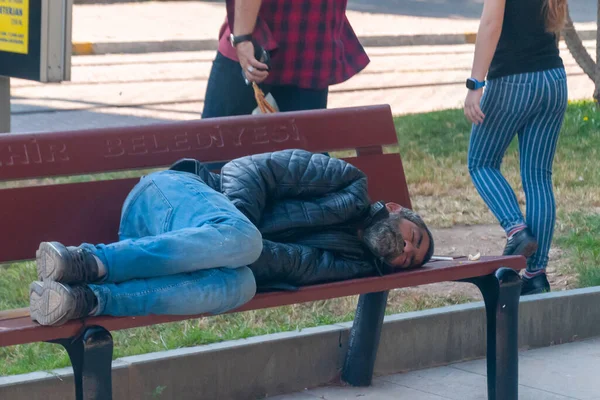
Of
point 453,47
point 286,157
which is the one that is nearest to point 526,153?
point 286,157

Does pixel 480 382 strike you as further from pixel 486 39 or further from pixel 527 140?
pixel 486 39

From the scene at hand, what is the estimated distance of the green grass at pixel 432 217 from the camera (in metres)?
4.17

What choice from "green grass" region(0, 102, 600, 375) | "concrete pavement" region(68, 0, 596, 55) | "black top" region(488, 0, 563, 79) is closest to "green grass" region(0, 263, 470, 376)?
"green grass" region(0, 102, 600, 375)

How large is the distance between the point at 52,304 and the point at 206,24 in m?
16.5

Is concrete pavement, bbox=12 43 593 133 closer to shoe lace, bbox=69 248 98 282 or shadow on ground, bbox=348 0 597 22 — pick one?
shadow on ground, bbox=348 0 597 22

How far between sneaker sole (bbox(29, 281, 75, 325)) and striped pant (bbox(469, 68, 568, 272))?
2540 mm

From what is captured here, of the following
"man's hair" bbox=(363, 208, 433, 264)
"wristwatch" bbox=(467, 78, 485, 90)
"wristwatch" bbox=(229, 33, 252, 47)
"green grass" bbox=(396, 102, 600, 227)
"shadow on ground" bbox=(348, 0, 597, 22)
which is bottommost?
"green grass" bbox=(396, 102, 600, 227)

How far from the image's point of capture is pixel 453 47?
17906 mm

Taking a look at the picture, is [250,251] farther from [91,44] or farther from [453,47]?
[453,47]

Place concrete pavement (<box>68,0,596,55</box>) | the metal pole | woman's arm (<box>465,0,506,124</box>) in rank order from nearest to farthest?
woman's arm (<box>465,0,506,124</box>) < the metal pole < concrete pavement (<box>68,0,596,55</box>)

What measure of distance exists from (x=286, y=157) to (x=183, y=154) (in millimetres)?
405

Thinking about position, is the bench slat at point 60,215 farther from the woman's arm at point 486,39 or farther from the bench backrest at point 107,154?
the woman's arm at point 486,39

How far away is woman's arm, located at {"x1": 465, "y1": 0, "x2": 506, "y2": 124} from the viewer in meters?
4.65

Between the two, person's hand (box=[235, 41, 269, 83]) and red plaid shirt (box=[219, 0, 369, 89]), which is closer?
person's hand (box=[235, 41, 269, 83])
